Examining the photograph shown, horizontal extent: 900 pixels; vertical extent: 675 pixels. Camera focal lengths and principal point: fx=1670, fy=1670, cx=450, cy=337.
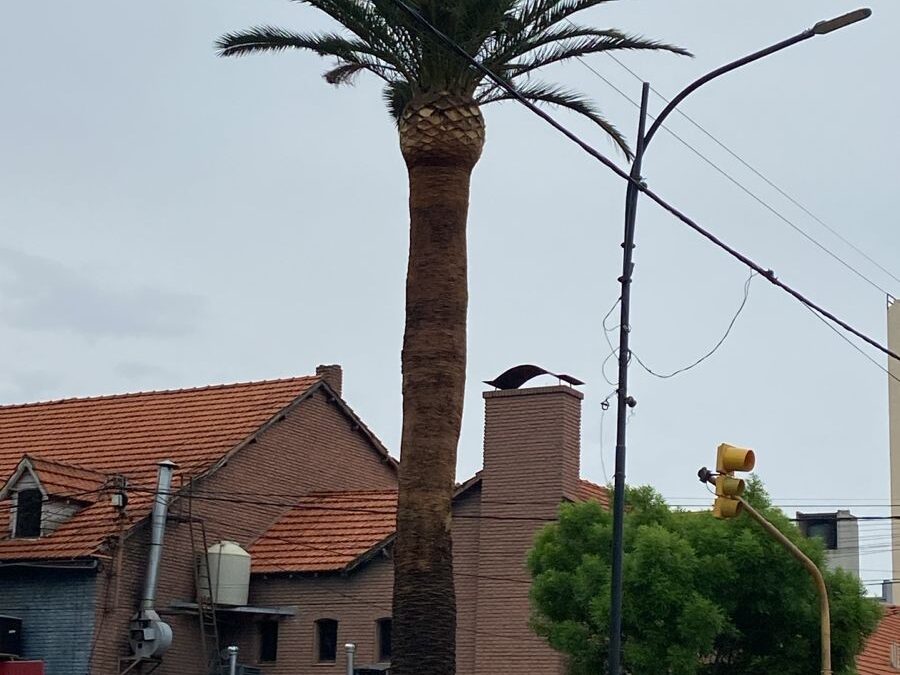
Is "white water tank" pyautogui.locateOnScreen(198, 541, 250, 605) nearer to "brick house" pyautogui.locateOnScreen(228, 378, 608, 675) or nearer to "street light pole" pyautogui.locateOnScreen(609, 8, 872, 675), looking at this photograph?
"brick house" pyautogui.locateOnScreen(228, 378, 608, 675)

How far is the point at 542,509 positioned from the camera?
33188 millimetres

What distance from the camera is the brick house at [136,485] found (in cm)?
3434

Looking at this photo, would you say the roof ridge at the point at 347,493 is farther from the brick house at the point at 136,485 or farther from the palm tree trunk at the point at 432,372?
the palm tree trunk at the point at 432,372

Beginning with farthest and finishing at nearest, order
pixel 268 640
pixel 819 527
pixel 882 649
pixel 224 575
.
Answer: pixel 819 527 → pixel 882 649 → pixel 268 640 → pixel 224 575

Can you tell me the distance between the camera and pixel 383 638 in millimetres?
35156

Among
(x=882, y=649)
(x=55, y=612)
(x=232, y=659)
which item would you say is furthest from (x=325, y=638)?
(x=882, y=649)

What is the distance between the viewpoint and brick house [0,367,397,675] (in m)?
34.3

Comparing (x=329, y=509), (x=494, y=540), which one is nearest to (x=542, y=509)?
(x=494, y=540)

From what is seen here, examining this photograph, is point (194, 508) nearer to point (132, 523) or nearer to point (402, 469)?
point (132, 523)

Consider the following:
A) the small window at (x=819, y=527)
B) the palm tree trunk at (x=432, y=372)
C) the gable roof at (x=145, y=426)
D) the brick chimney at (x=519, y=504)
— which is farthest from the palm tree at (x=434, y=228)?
the small window at (x=819, y=527)

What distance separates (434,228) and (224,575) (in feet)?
50.8

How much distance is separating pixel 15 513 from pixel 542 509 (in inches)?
465

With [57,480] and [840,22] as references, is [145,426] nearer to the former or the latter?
[57,480]

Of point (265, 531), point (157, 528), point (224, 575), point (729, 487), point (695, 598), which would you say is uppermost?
point (265, 531)
